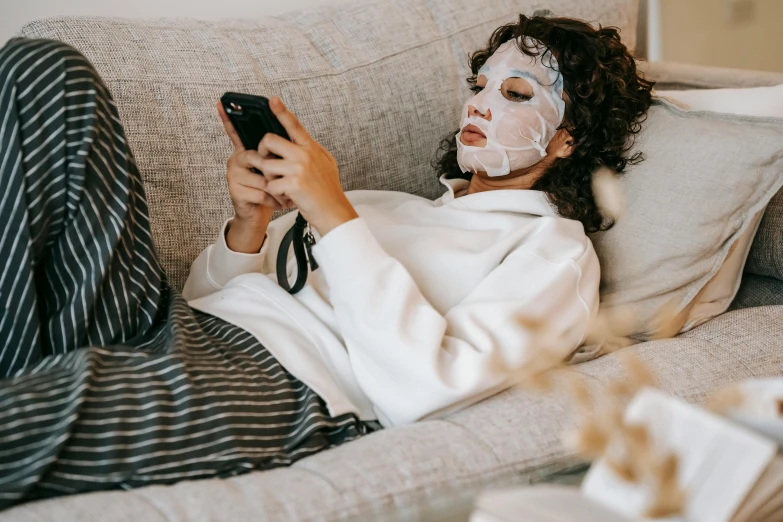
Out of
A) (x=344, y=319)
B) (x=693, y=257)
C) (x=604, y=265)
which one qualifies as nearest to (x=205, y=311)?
(x=344, y=319)

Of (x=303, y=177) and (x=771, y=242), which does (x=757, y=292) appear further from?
(x=303, y=177)

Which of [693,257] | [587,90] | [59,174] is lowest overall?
[693,257]

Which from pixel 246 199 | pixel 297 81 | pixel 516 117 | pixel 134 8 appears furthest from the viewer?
pixel 134 8

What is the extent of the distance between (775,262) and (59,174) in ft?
4.22

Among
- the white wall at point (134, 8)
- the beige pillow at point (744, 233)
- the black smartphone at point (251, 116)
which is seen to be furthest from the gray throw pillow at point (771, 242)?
the white wall at point (134, 8)

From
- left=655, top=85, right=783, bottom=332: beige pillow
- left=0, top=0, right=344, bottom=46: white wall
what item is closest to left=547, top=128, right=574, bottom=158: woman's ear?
left=655, top=85, right=783, bottom=332: beige pillow

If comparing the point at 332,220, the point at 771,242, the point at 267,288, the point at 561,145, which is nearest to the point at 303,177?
the point at 332,220

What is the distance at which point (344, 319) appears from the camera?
1.15m

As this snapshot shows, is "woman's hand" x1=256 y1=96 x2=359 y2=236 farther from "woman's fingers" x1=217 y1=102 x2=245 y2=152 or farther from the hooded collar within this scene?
the hooded collar

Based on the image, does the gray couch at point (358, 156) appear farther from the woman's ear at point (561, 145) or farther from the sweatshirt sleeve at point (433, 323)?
the woman's ear at point (561, 145)

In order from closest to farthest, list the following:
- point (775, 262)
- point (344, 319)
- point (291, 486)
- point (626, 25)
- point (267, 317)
Answer: point (291, 486)
point (344, 319)
point (267, 317)
point (775, 262)
point (626, 25)

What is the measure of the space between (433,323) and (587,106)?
56 centimetres

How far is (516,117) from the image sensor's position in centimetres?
139

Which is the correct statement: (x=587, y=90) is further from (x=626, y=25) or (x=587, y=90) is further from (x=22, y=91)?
(x=22, y=91)
